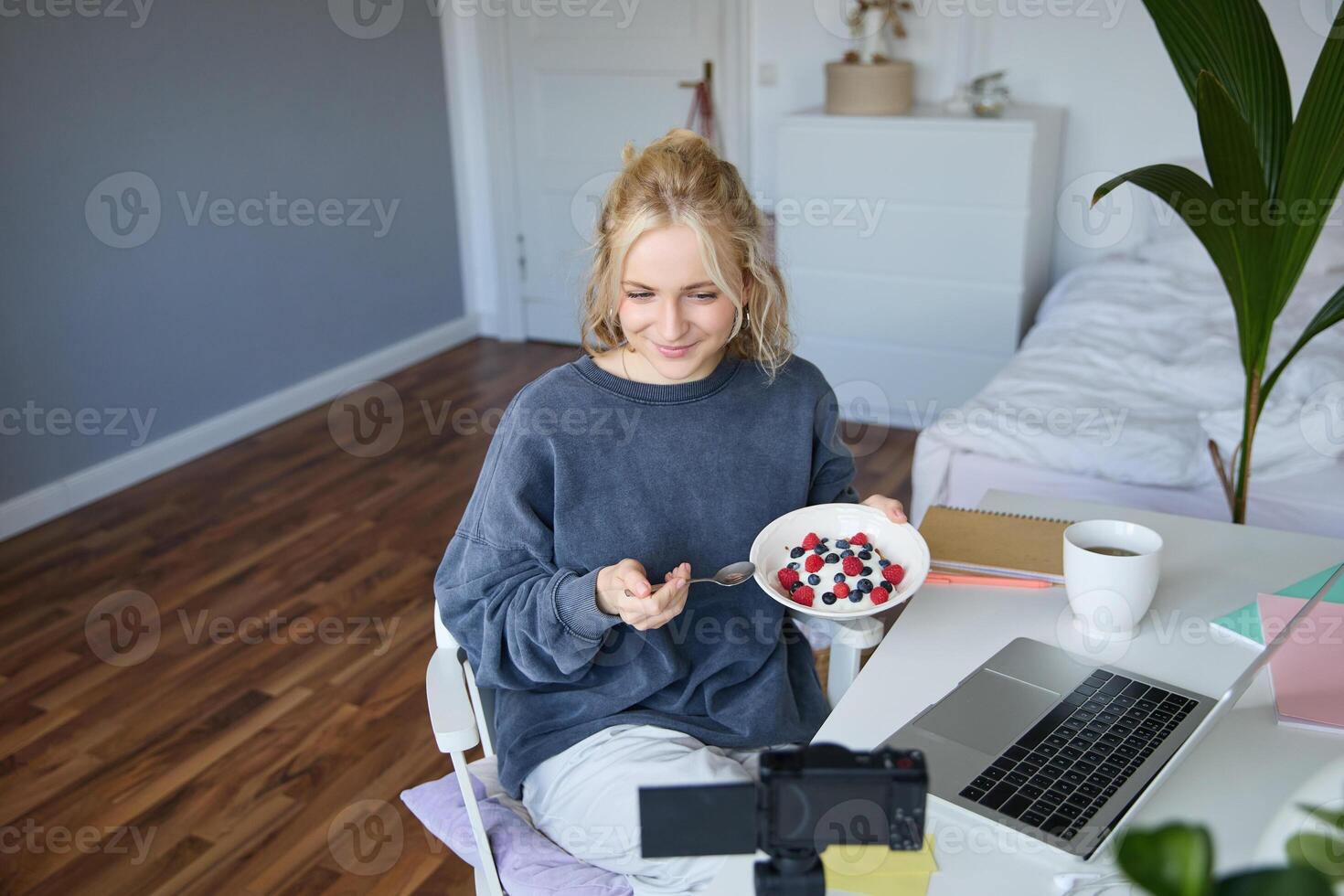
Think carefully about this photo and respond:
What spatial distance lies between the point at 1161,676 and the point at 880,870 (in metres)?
0.44

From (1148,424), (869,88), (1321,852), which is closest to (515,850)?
(1321,852)

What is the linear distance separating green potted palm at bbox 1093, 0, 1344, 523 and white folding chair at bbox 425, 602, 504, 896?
3.08 feet

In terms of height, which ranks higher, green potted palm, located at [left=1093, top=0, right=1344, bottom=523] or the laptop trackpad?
green potted palm, located at [left=1093, top=0, right=1344, bottom=523]

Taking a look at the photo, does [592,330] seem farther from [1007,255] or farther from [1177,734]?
[1007,255]

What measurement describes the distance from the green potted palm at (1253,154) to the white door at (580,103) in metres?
2.95

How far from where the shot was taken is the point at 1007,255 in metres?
3.67

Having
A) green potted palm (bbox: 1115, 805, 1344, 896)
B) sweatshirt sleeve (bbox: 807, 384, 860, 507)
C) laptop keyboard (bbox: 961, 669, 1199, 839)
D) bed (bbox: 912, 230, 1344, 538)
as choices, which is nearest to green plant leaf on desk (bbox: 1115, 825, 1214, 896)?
green potted palm (bbox: 1115, 805, 1344, 896)

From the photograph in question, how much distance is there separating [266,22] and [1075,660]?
3467 millimetres

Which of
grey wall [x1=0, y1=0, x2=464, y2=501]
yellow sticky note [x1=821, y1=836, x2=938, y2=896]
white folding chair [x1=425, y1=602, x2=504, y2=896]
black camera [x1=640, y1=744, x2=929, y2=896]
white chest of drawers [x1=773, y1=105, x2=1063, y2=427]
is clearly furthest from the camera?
white chest of drawers [x1=773, y1=105, x2=1063, y2=427]

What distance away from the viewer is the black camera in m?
0.57

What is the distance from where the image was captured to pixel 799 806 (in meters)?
0.60

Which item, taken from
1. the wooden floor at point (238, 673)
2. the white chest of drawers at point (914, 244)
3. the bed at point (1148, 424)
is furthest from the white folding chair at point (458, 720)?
the white chest of drawers at point (914, 244)

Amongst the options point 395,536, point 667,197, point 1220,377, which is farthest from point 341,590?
point 1220,377

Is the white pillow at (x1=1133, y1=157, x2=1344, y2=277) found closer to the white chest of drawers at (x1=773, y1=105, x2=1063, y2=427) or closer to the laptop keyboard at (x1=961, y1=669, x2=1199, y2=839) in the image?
the white chest of drawers at (x1=773, y1=105, x2=1063, y2=427)
